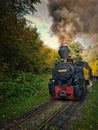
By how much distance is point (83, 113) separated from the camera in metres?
10.7

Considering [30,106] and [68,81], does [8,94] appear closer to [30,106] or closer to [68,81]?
[30,106]

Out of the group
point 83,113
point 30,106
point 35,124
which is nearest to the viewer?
point 35,124

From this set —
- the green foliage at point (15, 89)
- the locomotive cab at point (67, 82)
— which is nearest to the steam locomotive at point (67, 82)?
the locomotive cab at point (67, 82)

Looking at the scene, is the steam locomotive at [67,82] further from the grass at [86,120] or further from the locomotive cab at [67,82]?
the grass at [86,120]

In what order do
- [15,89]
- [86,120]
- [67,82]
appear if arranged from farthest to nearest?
[15,89] → [67,82] → [86,120]

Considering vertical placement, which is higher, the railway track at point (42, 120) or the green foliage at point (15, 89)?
the green foliage at point (15, 89)

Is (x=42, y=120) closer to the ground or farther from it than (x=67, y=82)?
closer to the ground

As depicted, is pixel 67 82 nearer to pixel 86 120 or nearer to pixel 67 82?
pixel 67 82

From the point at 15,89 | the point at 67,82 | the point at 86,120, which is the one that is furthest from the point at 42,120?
the point at 15,89

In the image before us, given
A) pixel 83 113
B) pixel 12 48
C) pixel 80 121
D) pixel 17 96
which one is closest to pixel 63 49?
pixel 12 48

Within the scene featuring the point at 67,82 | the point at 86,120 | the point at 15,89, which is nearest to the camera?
the point at 86,120

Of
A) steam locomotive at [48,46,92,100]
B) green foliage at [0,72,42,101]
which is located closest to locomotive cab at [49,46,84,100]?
steam locomotive at [48,46,92,100]

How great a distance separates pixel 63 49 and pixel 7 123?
8.97 metres

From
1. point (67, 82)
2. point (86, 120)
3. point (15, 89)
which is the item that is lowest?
point (86, 120)
